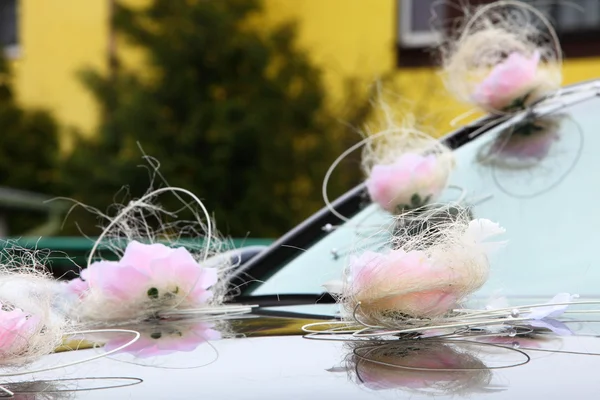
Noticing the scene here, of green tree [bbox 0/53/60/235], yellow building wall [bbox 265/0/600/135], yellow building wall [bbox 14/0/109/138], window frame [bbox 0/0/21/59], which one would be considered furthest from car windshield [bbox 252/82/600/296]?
window frame [bbox 0/0/21/59]

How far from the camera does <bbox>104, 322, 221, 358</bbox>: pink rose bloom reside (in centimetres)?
164

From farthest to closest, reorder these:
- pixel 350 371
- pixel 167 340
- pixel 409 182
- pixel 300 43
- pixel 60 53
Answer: pixel 60 53 → pixel 300 43 → pixel 409 182 → pixel 167 340 → pixel 350 371

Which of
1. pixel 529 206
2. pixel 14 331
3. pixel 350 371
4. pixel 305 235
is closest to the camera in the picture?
pixel 350 371

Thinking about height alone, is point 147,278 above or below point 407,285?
above

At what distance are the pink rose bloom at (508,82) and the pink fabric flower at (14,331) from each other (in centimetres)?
148

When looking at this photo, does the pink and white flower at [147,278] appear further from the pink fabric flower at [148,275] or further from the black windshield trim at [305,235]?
the black windshield trim at [305,235]

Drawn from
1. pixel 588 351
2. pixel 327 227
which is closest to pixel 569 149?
pixel 327 227

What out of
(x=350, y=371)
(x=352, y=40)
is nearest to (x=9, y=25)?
(x=352, y=40)

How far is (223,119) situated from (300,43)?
3.16 feet

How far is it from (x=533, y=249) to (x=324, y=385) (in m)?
0.82

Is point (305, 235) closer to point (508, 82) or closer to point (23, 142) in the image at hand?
point (508, 82)

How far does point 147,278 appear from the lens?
6.46ft

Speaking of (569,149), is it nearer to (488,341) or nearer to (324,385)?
(488,341)

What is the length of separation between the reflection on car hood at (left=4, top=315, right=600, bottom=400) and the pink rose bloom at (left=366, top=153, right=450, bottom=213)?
31.1 inches
